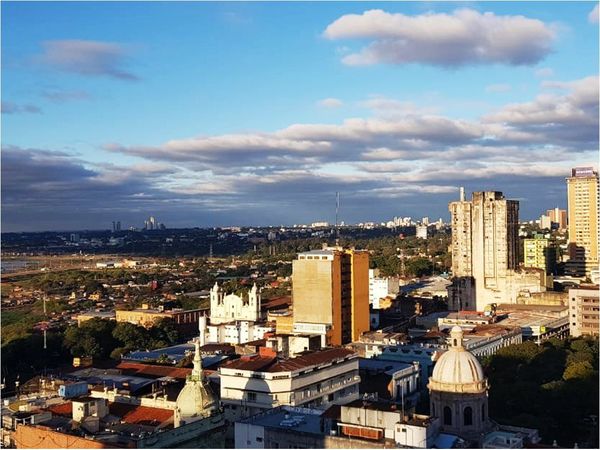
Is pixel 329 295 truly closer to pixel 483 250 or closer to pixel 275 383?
pixel 275 383

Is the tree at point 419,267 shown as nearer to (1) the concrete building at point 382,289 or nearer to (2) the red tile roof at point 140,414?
(1) the concrete building at point 382,289

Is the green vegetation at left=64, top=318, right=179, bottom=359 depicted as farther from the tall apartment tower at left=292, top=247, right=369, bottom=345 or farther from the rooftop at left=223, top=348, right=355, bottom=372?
the rooftop at left=223, top=348, right=355, bottom=372

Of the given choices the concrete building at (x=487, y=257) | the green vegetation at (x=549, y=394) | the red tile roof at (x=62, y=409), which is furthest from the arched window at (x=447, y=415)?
the concrete building at (x=487, y=257)

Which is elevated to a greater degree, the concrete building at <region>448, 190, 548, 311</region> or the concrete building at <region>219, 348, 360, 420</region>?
the concrete building at <region>448, 190, 548, 311</region>

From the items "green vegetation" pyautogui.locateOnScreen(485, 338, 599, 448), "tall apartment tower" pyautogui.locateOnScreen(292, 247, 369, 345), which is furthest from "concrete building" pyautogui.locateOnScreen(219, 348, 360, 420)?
"tall apartment tower" pyautogui.locateOnScreen(292, 247, 369, 345)

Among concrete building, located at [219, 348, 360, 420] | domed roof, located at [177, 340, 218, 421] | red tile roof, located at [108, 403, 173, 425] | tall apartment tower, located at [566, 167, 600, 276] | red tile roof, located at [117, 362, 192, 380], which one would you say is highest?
tall apartment tower, located at [566, 167, 600, 276]

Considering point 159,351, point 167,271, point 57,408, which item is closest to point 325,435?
point 57,408
